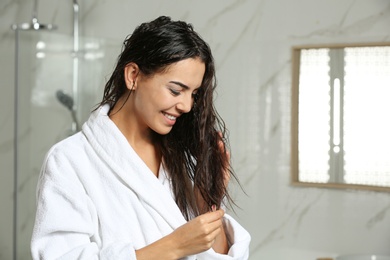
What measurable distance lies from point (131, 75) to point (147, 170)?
0.22m

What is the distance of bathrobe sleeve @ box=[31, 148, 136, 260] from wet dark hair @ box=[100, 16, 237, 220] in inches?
9.0

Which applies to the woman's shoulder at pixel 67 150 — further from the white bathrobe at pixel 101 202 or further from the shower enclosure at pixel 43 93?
the shower enclosure at pixel 43 93

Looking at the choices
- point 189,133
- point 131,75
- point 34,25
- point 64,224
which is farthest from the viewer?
point 34,25

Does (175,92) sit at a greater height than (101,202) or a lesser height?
greater

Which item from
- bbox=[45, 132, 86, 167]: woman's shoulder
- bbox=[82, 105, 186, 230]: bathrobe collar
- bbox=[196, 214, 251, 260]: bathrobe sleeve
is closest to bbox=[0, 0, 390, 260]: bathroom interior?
bbox=[196, 214, 251, 260]: bathrobe sleeve

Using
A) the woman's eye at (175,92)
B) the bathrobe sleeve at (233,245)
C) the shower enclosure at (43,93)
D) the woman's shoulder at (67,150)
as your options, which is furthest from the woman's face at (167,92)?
the shower enclosure at (43,93)

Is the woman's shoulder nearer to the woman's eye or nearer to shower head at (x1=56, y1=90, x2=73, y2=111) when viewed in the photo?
the woman's eye

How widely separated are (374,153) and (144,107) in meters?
1.44

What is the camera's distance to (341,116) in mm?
2539

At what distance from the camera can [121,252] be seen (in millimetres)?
1246

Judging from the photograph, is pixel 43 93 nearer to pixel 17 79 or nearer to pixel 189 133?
pixel 17 79

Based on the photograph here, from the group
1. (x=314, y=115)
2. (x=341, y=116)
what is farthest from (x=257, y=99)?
(x=341, y=116)

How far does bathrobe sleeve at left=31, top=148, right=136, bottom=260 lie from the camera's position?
4.09 feet

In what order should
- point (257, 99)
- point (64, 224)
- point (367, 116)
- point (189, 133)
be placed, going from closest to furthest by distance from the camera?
point (64, 224)
point (189, 133)
point (367, 116)
point (257, 99)
